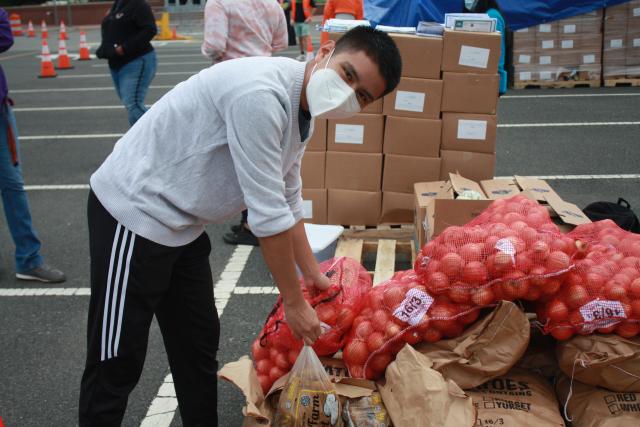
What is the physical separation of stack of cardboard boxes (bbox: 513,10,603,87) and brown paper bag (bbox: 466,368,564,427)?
8829 mm

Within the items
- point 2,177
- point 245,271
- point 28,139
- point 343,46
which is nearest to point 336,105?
point 343,46

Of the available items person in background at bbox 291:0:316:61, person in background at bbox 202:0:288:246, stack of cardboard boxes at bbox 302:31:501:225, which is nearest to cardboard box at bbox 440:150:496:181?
stack of cardboard boxes at bbox 302:31:501:225

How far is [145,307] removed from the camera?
7.06 feet

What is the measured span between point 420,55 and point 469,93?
43cm

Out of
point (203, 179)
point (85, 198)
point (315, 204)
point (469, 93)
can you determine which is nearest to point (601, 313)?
point (203, 179)

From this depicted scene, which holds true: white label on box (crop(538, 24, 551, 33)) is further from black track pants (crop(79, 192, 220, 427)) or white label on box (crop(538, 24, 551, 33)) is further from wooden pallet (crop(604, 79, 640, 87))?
black track pants (crop(79, 192, 220, 427))

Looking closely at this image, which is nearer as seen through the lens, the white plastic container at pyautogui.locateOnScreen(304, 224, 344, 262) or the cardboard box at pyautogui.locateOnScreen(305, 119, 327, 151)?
the white plastic container at pyautogui.locateOnScreen(304, 224, 344, 262)

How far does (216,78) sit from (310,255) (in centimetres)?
85

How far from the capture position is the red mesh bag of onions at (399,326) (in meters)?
2.54

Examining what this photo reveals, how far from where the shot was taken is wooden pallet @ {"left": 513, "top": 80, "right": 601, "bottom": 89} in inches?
412

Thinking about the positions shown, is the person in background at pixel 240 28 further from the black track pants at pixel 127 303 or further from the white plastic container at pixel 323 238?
the black track pants at pixel 127 303

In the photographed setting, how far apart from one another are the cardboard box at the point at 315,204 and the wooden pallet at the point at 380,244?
222 mm

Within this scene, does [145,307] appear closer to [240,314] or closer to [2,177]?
[240,314]

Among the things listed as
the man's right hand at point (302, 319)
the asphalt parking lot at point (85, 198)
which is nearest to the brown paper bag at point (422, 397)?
the man's right hand at point (302, 319)
